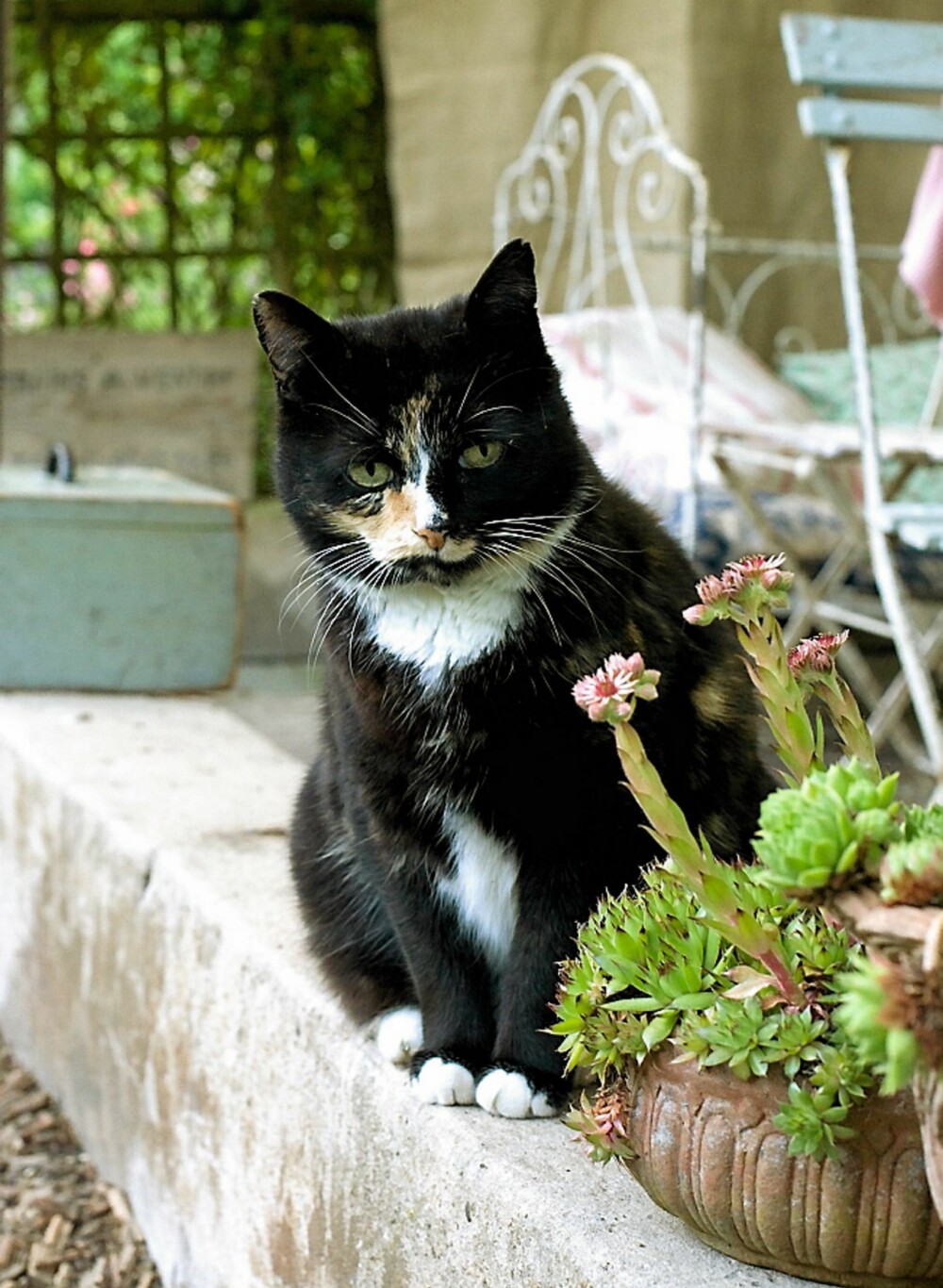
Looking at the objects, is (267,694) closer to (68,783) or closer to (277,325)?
(68,783)

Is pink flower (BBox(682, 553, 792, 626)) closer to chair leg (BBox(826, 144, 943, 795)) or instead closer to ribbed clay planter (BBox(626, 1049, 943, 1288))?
ribbed clay planter (BBox(626, 1049, 943, 1288))

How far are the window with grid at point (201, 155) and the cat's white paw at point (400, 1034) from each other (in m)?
4.05

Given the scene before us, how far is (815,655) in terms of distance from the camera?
3.08 ft

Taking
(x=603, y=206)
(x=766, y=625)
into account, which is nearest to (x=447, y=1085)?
(x=766, y=625)

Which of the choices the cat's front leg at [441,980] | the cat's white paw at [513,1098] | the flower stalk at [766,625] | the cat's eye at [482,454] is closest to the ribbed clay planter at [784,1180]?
the flower stalk at [766,625]

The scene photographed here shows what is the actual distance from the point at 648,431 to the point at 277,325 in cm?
216

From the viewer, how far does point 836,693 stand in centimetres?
94

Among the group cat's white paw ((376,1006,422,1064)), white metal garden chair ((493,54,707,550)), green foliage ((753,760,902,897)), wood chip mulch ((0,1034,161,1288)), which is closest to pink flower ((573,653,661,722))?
green foliage ((753,760,902,897))

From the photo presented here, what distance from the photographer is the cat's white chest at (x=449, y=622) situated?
1.29 m

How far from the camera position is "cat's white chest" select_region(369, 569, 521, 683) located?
1.29 m

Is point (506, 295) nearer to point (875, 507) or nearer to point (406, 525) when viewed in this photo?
point (406, 525)

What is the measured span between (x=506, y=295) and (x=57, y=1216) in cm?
133

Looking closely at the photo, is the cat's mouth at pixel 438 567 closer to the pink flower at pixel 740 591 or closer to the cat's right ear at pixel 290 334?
the cat's right ear at pixel 290 334

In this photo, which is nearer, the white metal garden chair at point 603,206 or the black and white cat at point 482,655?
the black and white cat at point 482,655
